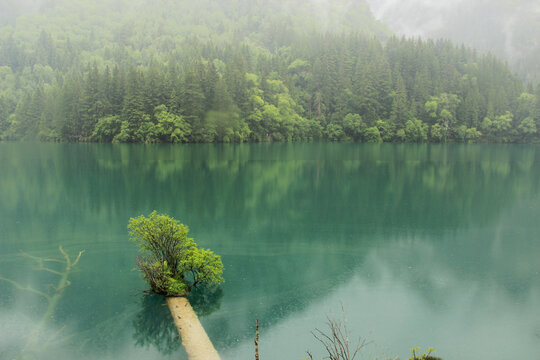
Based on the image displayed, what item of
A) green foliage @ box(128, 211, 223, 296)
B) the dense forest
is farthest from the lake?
the dense forest

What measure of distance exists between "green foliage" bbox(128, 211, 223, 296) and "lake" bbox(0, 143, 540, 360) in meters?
0.58

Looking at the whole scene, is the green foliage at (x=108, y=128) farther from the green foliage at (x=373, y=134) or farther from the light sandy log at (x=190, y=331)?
the light sandy log at (x=190, y=331)

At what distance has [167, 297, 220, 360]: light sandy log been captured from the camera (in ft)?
31.6

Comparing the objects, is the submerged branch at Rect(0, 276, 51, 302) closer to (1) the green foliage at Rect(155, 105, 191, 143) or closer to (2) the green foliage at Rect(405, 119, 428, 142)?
(1) the green foliage at Rect(155, 105, 191, 143)

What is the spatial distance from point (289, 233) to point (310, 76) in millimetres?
101919

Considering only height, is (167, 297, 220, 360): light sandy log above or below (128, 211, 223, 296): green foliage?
below

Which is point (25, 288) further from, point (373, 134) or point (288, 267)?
point (373, 134)

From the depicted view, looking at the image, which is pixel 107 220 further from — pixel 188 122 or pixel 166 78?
pixel 166 78

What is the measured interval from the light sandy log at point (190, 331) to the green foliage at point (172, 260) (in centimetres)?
63

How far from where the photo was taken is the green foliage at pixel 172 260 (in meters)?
12.6

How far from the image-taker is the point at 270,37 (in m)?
161

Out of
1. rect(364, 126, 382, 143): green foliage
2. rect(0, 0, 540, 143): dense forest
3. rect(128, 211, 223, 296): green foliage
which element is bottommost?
rect(128, 211, 223, 296): green foliage

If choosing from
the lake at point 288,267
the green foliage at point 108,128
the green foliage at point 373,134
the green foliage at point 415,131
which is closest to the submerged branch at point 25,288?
the lake at point 288,267

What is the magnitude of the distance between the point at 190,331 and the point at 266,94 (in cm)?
9203
